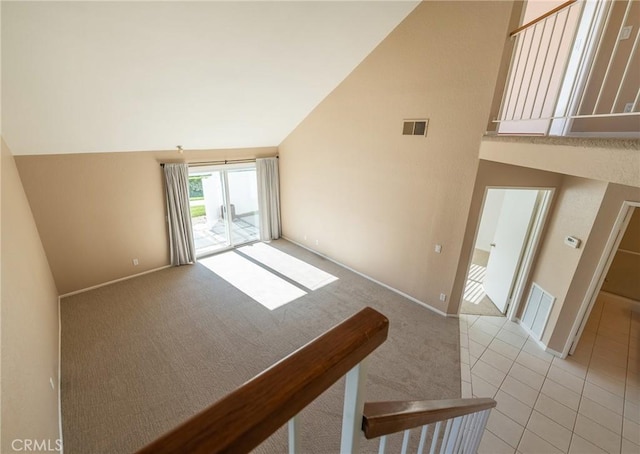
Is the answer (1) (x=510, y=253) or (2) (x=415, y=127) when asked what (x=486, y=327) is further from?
(2) (x=415, y=127)

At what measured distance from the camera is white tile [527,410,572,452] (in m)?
2.61

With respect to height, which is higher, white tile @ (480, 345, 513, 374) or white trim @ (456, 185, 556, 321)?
white trim @ (456, 185, 556, 321)

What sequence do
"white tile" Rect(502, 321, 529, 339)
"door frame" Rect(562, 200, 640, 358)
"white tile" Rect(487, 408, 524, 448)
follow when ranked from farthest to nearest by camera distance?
1. "white tile" Rect(502, 321, 529, 339)
2. "door frame" Rect(562, 200, 640, 358)
3. "white tile" Rect(487, 408, 524, 448)

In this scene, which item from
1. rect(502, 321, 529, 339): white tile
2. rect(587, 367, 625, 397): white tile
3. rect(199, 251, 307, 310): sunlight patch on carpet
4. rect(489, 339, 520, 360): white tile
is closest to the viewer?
rect(587, 367, 625, 397): white tile

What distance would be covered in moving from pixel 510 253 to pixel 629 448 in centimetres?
236

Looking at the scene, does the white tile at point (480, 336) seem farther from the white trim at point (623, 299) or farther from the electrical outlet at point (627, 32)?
the electrical outlet at point (627, 32)

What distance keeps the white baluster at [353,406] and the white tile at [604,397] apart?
3.94m

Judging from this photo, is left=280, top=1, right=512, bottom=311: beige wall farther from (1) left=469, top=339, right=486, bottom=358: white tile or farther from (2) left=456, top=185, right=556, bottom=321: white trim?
(1) left=469, top=339, right=486, bottom=358: white tile

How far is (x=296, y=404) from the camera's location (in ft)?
1.44

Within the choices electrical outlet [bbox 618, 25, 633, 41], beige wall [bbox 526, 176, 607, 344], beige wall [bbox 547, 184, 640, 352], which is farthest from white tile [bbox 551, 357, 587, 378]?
electrical outlet [bbox 618, 25, 633, 41]

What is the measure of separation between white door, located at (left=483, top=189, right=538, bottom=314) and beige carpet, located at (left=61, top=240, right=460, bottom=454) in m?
1.11

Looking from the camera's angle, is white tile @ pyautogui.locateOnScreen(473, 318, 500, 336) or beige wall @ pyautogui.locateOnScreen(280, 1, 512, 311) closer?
beige wall @ pyautogui.locateOnScreen(280, 1, 512, 311)

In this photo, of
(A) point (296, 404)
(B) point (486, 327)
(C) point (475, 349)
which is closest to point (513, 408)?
(C) point (475, 349)

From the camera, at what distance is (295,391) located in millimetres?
430
